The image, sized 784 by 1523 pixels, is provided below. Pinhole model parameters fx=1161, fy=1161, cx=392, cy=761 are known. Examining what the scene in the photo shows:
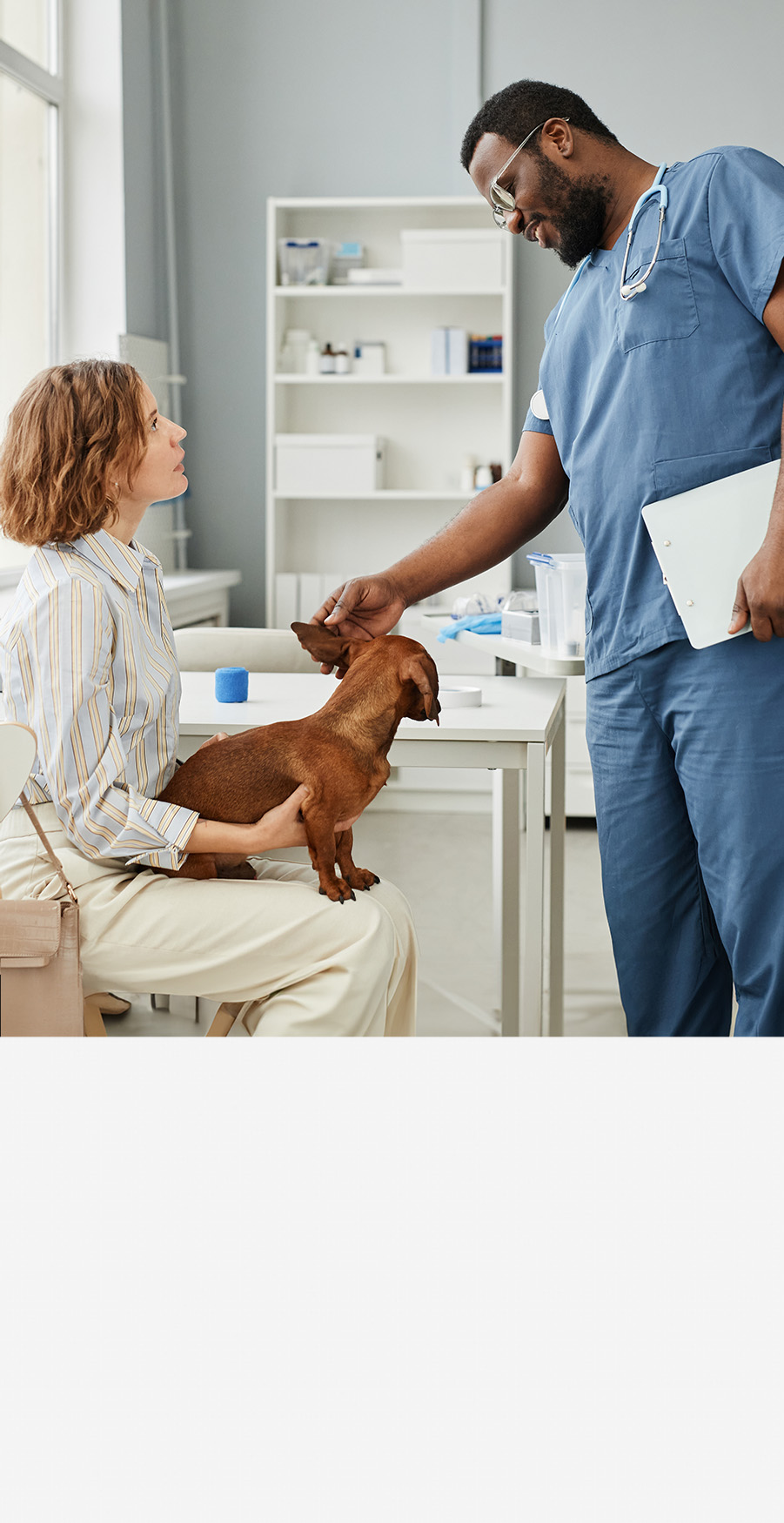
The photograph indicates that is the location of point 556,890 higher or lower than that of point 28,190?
lower

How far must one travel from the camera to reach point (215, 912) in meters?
1.38

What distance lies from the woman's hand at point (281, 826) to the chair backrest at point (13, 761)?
2.74 feet

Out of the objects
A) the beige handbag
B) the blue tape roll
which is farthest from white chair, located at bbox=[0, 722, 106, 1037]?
the blue tape roll

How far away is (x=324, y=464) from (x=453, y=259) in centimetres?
87

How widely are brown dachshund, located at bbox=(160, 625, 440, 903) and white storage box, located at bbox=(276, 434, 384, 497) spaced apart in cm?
315

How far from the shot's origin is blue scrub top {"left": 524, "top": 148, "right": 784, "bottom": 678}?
127 centimetres

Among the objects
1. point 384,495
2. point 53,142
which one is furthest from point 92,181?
point 384,495

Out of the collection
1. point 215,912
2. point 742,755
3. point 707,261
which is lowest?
point 215,912

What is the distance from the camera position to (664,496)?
132 centimetres

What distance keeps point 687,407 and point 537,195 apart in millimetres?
336

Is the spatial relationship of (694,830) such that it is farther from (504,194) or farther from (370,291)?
(370,291)

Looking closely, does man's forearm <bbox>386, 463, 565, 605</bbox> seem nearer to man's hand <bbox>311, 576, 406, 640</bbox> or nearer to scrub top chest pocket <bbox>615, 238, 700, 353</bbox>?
man's hand <bbox>311, 576, 406, 640</bbox>
